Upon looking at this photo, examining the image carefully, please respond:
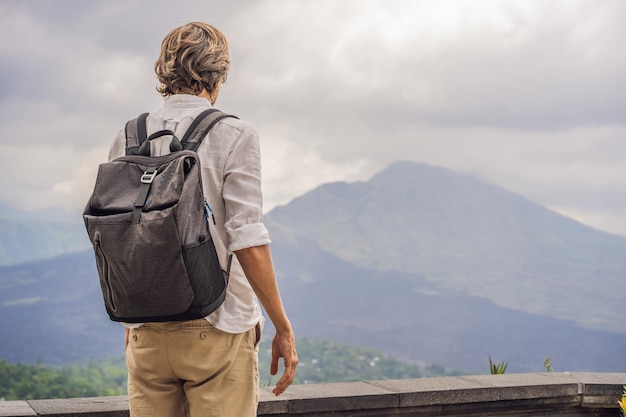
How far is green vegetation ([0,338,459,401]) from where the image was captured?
5809 cm

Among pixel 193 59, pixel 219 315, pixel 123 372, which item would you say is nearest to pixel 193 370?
pixel 219 315

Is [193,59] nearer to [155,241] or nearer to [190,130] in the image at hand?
[190,130]

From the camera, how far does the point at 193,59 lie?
2.12 meters

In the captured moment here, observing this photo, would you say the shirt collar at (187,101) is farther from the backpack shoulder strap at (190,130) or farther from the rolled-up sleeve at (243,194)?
the rolled-up sleeve at (243,194)

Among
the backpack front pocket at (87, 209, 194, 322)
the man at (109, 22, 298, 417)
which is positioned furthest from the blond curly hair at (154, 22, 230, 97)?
the backpack front pocket at (87, 209, 194, 322)

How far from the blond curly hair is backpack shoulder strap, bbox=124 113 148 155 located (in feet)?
0.36

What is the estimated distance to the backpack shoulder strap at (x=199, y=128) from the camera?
2.04 meters

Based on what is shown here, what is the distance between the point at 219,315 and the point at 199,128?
17.4 inches

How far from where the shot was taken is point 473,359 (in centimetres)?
16188

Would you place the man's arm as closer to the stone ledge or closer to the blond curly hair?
the blond curly hair

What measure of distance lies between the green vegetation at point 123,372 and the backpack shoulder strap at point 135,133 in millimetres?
53353

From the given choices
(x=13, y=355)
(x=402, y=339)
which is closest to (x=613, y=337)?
(x=402, y=339)

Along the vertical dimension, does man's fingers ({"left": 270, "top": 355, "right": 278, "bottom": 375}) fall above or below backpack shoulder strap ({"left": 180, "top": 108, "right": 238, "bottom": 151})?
below

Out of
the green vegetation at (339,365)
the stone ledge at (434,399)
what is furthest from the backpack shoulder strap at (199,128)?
the green vegetation at (339,365)
